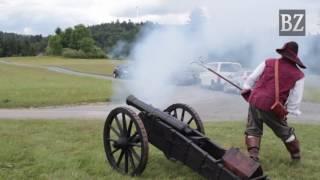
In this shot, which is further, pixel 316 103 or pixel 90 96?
pixel 90 96

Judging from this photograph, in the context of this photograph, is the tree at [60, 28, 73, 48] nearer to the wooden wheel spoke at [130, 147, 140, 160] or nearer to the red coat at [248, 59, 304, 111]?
the wooden wheel spoke at [130, 147, 140, 160]

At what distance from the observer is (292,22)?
9.91m

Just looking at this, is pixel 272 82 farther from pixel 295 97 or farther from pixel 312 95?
pixel 312 95

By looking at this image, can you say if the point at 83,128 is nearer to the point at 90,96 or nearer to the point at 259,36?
the point at 259,36

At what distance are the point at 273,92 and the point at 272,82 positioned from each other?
0.13 meters

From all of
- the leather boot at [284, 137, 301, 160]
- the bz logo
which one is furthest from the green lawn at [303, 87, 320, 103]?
the leather boot at [284, 137, 301, 160]

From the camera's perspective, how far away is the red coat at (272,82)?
7.07 meters

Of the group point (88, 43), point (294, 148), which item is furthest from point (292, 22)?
point (88, 43)

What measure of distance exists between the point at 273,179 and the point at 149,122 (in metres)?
1.77

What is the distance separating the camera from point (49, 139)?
9.91 meters

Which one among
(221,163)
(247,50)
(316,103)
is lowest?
(316,103)

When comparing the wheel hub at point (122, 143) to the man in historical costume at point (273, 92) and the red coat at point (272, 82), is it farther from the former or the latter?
the red coat at point (272, 82)

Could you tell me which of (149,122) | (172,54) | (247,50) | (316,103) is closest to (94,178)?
(149,122)

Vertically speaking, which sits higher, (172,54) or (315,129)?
(172,54)
